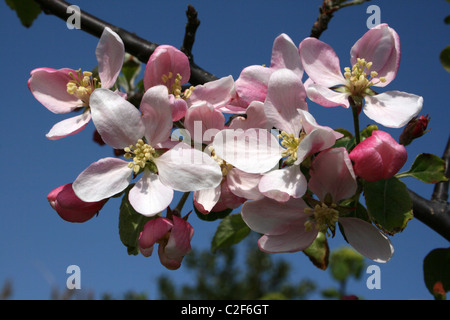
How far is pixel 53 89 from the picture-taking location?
1.28 meters

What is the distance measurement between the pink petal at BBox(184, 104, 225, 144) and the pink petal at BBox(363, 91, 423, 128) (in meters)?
0.36

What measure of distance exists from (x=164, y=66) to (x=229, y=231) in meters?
0.63

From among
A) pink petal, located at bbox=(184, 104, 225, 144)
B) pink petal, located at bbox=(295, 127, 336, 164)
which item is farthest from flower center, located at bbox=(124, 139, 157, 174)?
pink petal, located at bbox=(295, 127, 336, 164)

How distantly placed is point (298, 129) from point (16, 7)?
5.12 feet

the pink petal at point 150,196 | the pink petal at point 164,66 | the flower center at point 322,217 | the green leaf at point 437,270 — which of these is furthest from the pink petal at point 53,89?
the green leaf at point 437,270

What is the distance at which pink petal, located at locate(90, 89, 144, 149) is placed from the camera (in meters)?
1.03

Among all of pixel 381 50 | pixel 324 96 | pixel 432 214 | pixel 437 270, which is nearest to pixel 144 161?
pixel 324 96

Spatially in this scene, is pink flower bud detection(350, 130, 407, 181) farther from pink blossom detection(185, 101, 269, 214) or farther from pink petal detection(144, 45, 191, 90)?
pink petal detection(144, 45, 191, 90)

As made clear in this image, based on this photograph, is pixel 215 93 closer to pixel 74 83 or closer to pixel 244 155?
pixel 244 155

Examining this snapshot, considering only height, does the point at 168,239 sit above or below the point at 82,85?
below

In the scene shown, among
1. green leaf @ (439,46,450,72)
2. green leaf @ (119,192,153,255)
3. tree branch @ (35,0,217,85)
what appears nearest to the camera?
green leaf @ (119,192,153,255)

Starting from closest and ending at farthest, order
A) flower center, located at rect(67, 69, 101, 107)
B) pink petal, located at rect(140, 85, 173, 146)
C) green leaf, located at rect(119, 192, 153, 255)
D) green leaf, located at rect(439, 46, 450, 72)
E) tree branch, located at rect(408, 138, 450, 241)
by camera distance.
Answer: pink petal, located at rect(140, 85, 173, 146)
green leaf, located at rect(119, 192, 153, 255)
flower center, located at rect(67, 69, 101, 107)
tree branch, located at rect(408, 138, 450, 241)
green leaf, located at rect(439, 46, 450, 72)

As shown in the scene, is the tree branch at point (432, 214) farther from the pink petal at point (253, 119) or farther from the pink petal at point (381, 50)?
the pink petal at point (253, 119)
